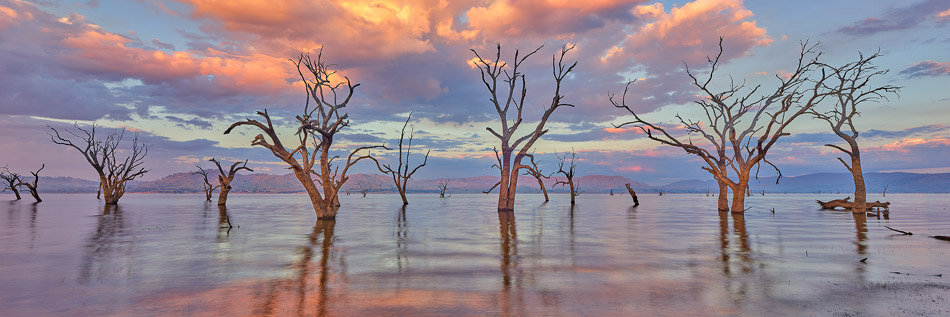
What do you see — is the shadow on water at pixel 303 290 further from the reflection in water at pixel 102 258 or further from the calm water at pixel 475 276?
the reflection in water at pixel 102 258

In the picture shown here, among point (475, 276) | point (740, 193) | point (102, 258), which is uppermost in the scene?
point (740, 193)

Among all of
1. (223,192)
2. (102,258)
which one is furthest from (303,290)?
(223,192)

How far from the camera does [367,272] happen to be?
841 centimetres

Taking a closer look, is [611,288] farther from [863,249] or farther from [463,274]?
[863,249]

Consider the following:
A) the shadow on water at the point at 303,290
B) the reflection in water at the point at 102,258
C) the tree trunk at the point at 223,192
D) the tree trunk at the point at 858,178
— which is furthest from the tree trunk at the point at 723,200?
the tree trunk at the point at 223,192

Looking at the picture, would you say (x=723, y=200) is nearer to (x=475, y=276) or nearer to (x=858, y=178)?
(x=858, y=178)

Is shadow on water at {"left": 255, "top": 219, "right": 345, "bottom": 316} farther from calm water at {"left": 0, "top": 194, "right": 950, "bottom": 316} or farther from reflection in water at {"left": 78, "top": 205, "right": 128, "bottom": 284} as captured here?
reflection in water at {"left": 78, "top": 205, "right": 128, "bottom": 284}

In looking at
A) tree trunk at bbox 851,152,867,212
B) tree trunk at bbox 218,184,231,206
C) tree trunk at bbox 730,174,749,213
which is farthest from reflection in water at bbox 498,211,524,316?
tree trunk at bbox 218,184,231,206

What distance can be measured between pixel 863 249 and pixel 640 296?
364 inches

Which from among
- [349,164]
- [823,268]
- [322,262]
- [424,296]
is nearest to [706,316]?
[424,296]

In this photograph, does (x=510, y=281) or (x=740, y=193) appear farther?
(x=740, y=193)

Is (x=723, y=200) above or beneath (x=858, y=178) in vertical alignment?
beneath

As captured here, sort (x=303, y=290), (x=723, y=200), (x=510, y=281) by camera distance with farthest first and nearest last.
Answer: (x=723, y=200) < (x=510, y=281) < (x=303, y=290)

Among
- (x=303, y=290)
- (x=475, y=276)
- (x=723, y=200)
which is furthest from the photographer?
(x=723, y=200)
